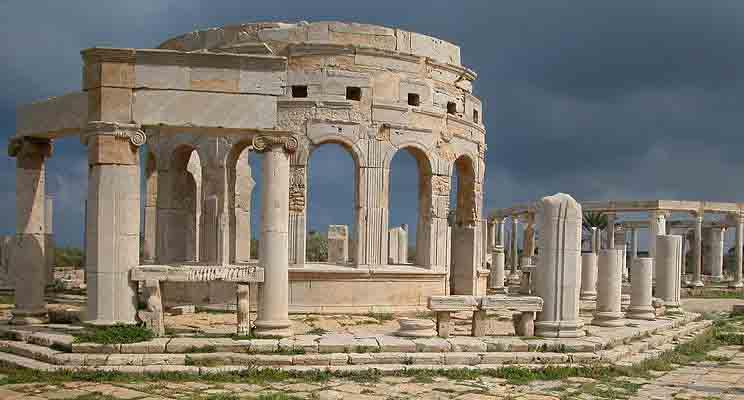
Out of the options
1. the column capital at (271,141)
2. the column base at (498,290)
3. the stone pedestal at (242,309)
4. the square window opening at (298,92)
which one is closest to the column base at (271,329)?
the stone pedestal at (242,309)

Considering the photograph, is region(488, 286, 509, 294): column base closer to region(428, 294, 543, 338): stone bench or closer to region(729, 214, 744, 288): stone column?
region(428, 294, 543, 338): stone bench

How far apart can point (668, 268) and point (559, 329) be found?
369 inches

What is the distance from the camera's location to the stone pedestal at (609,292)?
1520 cm

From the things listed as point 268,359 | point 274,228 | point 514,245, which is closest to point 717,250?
point 514,245

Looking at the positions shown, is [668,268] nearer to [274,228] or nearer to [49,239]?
[274,228]

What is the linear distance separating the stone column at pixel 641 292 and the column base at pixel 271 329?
9.55 m

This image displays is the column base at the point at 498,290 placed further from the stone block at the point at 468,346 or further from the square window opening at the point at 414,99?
the stone block at the point at 468,346

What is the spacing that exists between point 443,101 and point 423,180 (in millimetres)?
2447

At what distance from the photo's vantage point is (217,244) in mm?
19234

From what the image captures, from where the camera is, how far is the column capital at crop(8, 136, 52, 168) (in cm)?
1370

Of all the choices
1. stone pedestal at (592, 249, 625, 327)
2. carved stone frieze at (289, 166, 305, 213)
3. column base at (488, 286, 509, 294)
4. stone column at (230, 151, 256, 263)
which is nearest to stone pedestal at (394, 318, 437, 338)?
stone pedestal at (592, 249, 625, 327)

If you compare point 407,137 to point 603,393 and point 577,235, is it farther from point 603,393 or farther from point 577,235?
point 603,393

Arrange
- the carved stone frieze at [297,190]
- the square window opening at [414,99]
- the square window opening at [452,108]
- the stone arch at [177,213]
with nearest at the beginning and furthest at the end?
the carved stone frieze at [297,190]
the square window opening at [414,99]
the stone arch at [177,213]
the square window opening at [452,108]

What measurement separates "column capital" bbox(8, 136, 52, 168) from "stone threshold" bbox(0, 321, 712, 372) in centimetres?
382
